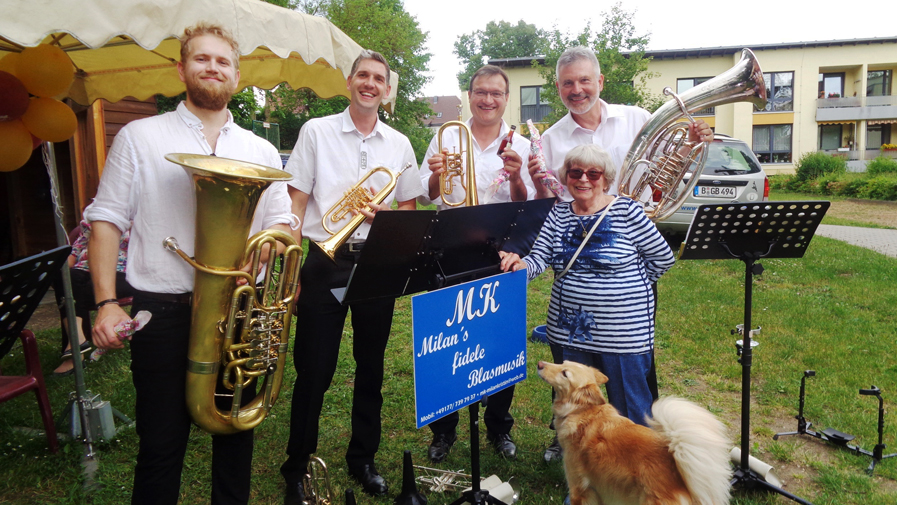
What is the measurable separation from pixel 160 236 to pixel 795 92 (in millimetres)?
34361

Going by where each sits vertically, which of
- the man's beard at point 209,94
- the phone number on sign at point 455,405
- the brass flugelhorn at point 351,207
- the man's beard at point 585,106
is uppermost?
the man's beard at point 585,106

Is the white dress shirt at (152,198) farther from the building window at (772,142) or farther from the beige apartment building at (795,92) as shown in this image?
the building window at (772,142)

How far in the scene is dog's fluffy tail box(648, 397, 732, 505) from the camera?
230cm

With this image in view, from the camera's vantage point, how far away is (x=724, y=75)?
11.3 feet

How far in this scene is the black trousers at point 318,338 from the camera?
9.48 ft

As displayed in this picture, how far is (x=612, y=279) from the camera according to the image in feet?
9.45

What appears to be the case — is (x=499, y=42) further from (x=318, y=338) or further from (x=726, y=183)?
(x=318, y=338)

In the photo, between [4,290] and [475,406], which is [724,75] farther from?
[4,290]

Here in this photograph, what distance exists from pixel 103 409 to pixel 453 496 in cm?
241

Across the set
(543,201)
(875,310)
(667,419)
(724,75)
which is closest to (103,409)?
(543,201)

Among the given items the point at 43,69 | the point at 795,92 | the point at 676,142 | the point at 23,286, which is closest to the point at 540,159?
the point at 676,142

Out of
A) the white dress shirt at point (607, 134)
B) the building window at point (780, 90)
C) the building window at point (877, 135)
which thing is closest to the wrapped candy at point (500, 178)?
the white dress shirt at point (607, 134)

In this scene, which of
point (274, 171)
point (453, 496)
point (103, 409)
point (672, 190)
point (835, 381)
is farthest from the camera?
point (835, 381)

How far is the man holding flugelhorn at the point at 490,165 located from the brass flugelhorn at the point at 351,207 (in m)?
0.37
